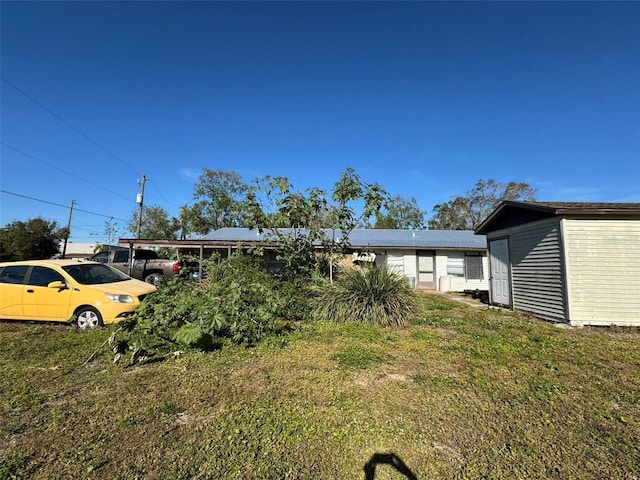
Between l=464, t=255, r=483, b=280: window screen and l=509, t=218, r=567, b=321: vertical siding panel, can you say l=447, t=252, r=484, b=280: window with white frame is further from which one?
l=509, t=218, r=567, b=321: vertical siding panel

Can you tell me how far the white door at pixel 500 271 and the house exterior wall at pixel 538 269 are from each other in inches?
11.8

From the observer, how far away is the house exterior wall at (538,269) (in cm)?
761

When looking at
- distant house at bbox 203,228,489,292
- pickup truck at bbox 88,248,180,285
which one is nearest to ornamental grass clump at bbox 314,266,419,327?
pickup truck at bbox 88,248,180,285

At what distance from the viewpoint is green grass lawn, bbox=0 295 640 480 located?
225 centimetres

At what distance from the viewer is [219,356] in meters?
4.60

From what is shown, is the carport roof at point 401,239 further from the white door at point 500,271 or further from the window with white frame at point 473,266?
the white door at point 500,271

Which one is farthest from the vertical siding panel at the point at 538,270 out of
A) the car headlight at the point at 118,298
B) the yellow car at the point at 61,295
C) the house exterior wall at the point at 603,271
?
the car headlight at the point at 118,298

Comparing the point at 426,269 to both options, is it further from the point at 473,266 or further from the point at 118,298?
the point at 118,298

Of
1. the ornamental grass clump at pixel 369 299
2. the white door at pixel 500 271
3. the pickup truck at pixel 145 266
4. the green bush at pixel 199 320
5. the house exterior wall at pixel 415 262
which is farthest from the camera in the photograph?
the house exterior wall at pixel 415 262

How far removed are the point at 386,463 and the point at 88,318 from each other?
631cm

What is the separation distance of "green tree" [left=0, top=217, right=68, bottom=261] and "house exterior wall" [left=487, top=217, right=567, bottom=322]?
3570 centimetres

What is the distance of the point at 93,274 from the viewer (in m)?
6.54

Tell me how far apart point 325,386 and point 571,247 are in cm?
733

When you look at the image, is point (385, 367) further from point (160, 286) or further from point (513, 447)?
point (160, 286)
